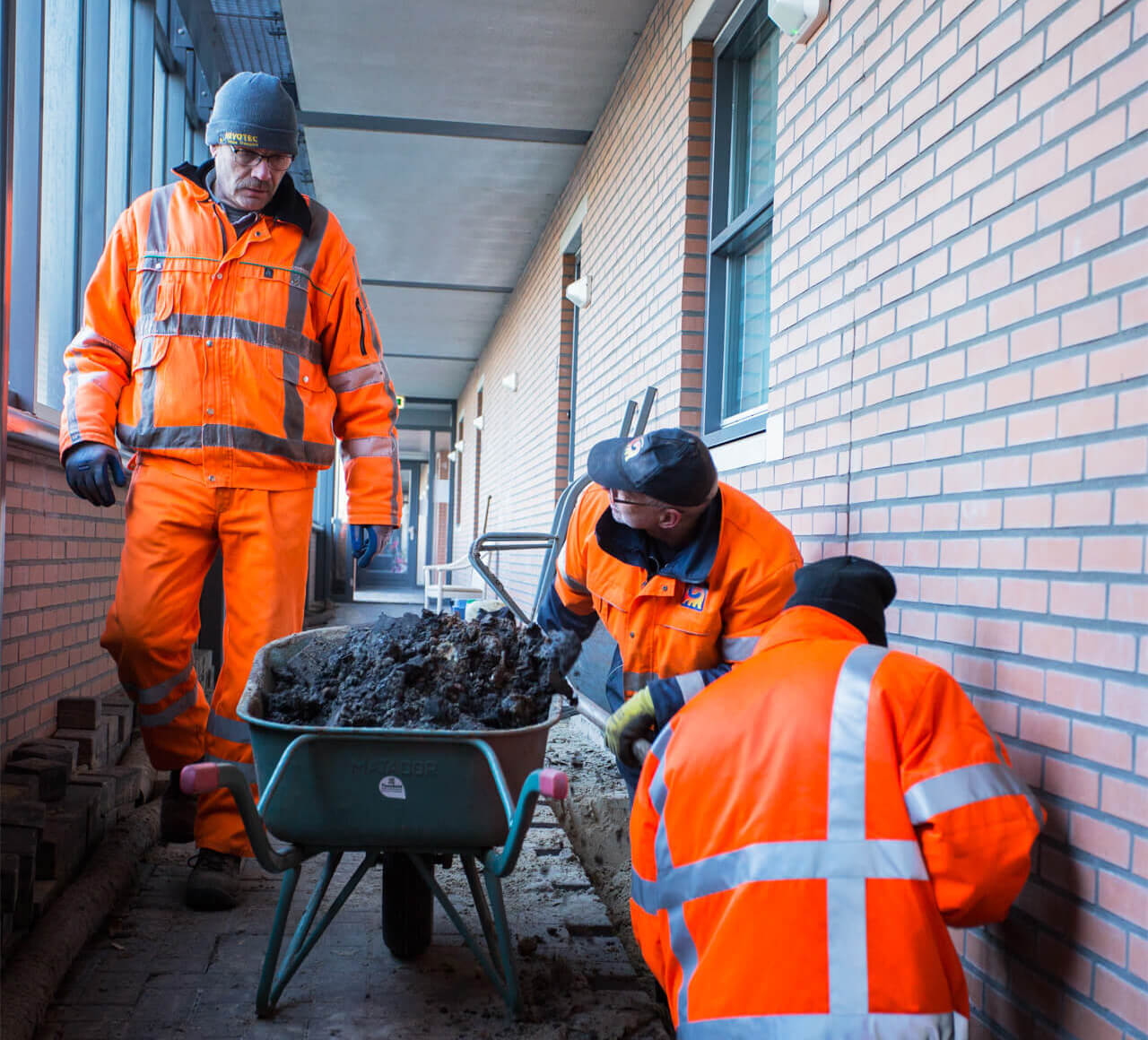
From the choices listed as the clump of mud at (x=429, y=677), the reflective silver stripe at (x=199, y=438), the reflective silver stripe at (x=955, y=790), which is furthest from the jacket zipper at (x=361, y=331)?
the reflective silver stripe at (x=955, y=790)

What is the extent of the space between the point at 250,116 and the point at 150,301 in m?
0.63

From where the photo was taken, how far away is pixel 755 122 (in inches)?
169

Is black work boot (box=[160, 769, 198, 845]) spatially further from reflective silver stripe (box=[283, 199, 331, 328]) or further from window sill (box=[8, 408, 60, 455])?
reflective silver stripe (box=[283, 199, 331, 328])

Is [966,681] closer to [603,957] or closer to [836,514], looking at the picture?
[836,514]

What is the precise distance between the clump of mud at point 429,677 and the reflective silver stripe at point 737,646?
399 mm

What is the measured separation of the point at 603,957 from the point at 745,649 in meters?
1.00

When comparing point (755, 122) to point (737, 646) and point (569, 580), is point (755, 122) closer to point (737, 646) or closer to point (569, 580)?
point (569, 580)

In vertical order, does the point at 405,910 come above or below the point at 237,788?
below

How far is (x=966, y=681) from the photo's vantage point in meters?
2.18

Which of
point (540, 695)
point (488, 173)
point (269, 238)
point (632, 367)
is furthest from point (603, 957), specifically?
point (488, 173)

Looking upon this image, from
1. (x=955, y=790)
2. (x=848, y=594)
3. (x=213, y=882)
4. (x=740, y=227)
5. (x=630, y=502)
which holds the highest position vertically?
(x=740, y=227)

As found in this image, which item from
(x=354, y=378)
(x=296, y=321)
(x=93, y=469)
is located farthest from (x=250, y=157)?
(x=93, y=469)

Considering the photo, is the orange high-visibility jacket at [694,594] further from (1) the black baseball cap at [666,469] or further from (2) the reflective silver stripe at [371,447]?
(2) the reflective silver stripe at [371,447]

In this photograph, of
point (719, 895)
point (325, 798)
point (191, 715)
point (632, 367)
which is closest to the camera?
point (719, 895)
